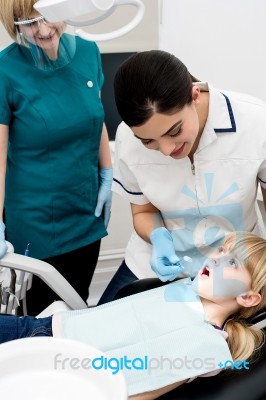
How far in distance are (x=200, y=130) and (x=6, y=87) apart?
1.94 ft

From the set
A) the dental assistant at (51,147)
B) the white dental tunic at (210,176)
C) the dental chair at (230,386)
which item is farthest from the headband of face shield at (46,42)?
the dental chair at (230,386)

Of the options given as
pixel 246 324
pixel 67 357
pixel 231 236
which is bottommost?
pixel 246 324

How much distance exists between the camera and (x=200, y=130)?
1.35m

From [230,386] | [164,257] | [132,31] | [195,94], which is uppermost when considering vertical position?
[195,94]

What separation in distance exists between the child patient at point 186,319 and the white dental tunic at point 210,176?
8 cm

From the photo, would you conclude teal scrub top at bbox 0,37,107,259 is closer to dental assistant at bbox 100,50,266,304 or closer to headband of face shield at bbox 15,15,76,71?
headband of face shield at bbox 15,15,76,71

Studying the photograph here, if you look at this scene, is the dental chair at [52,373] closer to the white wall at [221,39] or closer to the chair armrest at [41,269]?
the chair armrest at [41,269]

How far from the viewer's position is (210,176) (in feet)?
4.51

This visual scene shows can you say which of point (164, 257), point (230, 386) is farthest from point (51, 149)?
point (230, 386)

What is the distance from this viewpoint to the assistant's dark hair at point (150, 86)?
108 cm

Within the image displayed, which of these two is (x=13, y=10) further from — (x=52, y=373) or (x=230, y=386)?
(x=230, y=386)

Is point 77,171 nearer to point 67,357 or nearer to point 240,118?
point 240,118

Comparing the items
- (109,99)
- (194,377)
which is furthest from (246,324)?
(109,99)

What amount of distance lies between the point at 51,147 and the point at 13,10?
420 mm
